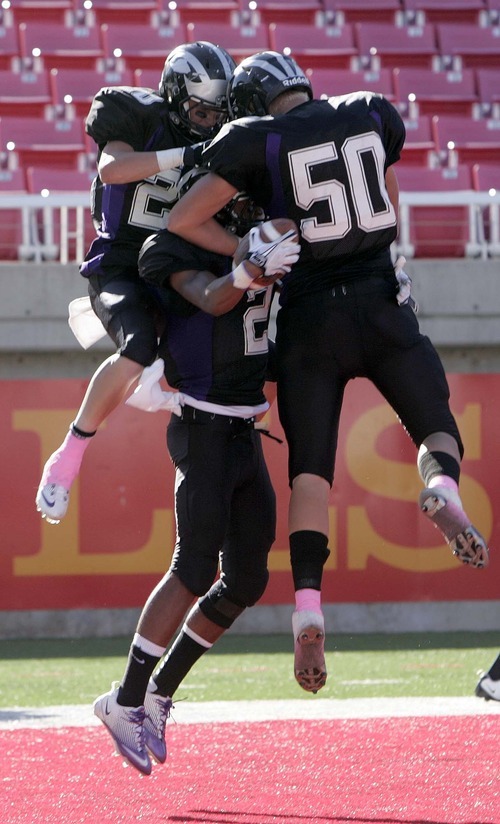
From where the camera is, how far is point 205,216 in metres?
3.69

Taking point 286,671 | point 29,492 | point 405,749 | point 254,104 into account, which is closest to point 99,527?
point 29,492

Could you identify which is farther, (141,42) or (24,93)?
(141,42)

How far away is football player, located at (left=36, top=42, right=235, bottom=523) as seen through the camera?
3980 millimetres

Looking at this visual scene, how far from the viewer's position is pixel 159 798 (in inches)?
145

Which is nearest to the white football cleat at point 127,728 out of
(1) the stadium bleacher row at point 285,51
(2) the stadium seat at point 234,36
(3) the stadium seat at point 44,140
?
(1) the stadium bleacher row at point 285,51

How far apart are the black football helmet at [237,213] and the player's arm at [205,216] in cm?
14

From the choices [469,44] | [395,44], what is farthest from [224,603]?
[469,44]

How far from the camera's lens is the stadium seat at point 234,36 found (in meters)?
10.9

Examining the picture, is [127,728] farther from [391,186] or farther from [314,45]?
[314,45]

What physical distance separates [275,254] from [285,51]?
24.0 feet

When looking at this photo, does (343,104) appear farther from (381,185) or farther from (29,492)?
(29,492)

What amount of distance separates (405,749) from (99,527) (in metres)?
4.12

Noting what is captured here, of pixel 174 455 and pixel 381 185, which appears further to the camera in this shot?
pixel 174 455

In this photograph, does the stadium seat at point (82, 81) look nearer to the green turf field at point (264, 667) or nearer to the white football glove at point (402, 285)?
the green turf field at point (264, 667)
